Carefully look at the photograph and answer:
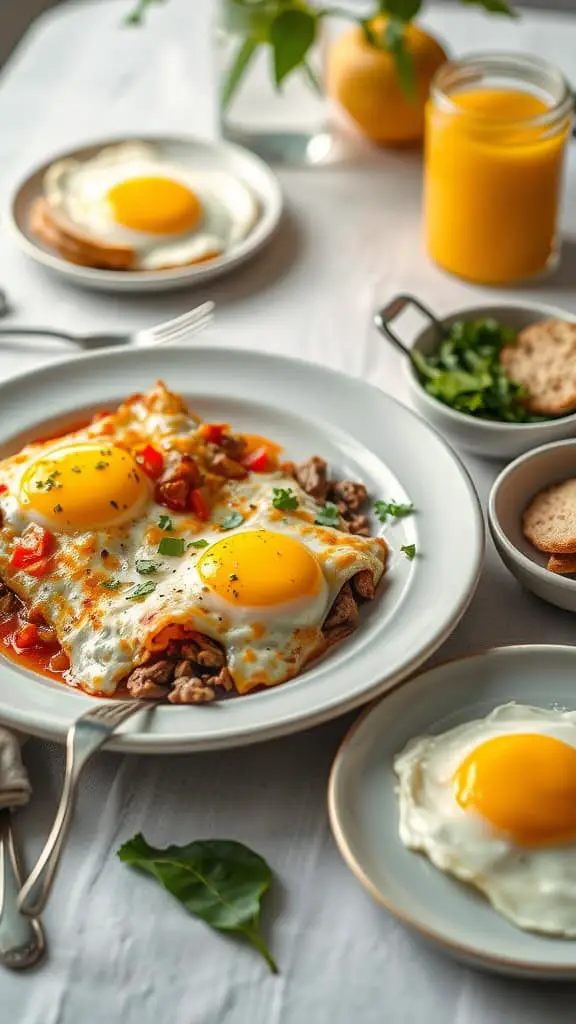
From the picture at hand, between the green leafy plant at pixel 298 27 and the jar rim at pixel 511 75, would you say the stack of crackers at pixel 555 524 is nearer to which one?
the jar rim at pixel 511 75

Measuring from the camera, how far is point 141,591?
8.13ft

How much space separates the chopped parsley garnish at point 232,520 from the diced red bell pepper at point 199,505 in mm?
48

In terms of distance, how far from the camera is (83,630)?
2438mm

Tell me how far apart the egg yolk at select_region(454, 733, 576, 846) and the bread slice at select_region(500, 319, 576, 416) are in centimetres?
117

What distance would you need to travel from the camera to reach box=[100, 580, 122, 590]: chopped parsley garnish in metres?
2.50

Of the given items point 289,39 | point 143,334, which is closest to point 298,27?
point 289,39

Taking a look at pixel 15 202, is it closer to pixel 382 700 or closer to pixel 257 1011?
pixel 382 700

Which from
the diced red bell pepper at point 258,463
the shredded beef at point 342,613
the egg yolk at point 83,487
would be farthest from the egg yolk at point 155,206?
the shredded beef at point 342,613

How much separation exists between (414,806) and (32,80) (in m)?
3.88

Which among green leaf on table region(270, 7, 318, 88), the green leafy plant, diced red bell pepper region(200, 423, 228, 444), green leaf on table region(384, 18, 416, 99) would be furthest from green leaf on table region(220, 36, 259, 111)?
diced red bell pepper region(200, 423, 228, 444)

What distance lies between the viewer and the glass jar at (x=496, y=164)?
11.2ft

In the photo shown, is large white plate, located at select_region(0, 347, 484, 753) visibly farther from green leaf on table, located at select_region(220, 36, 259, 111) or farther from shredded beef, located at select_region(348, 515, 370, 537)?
green leaf on table, located at select_region(220, 36, 259, 111)

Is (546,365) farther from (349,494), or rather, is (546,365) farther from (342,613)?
(342,613)

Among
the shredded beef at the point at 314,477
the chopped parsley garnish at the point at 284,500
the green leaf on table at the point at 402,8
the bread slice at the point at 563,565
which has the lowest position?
the shredded beef at the point at 314,477
